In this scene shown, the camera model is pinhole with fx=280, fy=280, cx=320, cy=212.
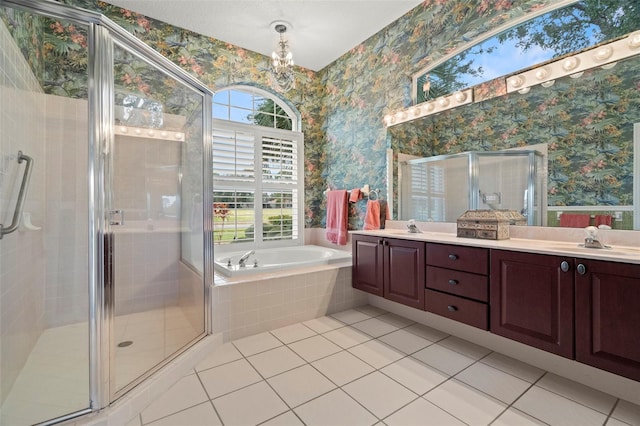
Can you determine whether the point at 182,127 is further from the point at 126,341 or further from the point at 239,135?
the point at 126,341

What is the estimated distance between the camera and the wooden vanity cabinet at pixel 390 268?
2.19 m

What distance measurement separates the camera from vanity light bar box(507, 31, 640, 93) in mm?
1648

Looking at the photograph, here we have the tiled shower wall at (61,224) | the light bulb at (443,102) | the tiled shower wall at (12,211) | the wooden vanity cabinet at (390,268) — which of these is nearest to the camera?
the tiled shower wall at (12,211)

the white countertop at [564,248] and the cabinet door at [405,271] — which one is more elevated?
the white countertop at [564,248]

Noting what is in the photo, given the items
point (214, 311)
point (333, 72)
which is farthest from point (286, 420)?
point (333, 72)

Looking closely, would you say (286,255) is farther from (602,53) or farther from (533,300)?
(602,53)

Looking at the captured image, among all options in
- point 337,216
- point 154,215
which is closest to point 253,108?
point 337,216

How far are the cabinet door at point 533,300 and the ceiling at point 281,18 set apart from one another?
260cm

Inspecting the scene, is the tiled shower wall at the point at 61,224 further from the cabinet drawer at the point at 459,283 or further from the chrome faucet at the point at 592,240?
the chrome faucet at the point at 592,240

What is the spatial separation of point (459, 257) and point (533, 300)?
0.46m

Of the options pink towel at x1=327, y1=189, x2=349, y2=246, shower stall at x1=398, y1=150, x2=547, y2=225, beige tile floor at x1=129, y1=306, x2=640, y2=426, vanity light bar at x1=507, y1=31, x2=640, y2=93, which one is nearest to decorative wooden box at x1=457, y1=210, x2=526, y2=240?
shower stall at x1=398, y1=150, x2=547, y2=225

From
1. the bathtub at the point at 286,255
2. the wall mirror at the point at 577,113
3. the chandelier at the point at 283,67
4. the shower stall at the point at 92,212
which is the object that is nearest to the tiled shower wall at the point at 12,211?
the shower stall at the point at 92,212

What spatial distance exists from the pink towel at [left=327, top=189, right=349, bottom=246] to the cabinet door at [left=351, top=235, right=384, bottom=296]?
71 cm

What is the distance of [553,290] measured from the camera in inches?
58.8
